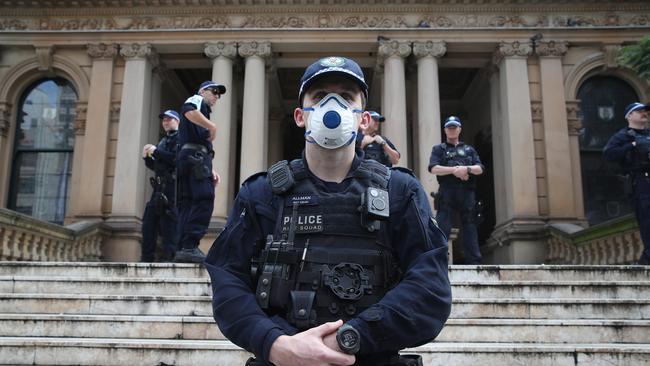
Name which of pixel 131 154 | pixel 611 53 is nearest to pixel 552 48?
pixel 611 53

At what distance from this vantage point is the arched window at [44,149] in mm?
15711

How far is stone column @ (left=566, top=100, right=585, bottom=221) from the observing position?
14.4 metres

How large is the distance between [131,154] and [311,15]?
6192 millimetres

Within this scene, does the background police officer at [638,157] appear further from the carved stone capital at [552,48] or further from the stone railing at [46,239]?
the stone railing at [46,239]

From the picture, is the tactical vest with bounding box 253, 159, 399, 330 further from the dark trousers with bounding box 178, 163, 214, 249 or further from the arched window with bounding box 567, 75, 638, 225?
the arched window with bounding box 567, 75, 638, 225

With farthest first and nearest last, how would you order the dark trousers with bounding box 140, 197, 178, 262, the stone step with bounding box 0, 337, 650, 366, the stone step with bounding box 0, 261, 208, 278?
the dark trousers with bounding box 140, 197, 178, 262, the stone step with bounding box 0, 261, 208, 278, the stone step with bounding box 0, 337, 650, 366

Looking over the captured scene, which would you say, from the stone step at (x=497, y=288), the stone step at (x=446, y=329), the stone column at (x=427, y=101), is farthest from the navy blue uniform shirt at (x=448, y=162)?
the stone column at (x=427, y=101)

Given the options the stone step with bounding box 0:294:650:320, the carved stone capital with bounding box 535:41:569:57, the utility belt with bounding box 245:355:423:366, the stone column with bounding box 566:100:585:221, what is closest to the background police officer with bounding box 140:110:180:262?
the stone step with bounding box 0:294:650:320

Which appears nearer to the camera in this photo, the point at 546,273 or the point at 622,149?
the point at 546,273

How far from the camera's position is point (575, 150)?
14.8 meters

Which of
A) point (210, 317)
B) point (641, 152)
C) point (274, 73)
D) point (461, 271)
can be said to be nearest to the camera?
point (210, 317)

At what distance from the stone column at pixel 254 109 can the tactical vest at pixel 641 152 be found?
9.07m

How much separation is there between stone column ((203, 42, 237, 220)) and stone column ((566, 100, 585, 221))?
9.04m

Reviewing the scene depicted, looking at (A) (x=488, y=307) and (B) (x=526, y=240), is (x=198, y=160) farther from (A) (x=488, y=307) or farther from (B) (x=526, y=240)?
(B) (x=526, y=240)
